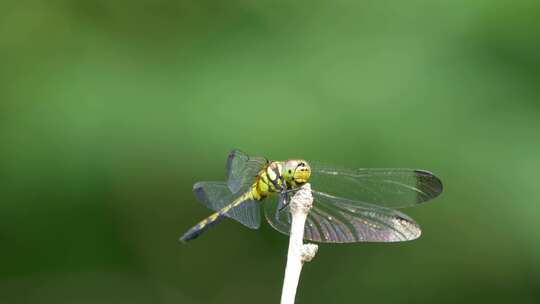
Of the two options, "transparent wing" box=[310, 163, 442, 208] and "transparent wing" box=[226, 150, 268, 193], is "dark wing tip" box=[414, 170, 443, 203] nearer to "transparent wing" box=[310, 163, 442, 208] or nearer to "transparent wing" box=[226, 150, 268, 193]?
"transparent wing" box=[310, 163, 442, 208]

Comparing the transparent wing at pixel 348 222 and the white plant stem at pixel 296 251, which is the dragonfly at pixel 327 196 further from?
the white plant stem at pixel 296 251

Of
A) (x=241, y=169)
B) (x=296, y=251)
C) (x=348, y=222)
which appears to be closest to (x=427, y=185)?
(x=348, y=222)

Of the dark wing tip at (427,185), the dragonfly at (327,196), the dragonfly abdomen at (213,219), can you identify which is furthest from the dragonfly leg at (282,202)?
the dark wing tip at (427,185)

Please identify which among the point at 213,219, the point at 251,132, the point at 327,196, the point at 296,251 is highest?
the point at 251,132

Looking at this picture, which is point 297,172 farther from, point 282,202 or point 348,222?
point 348,222

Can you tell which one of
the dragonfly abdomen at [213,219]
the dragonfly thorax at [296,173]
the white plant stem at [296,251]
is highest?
the dragonfly thorax at [296,173]
